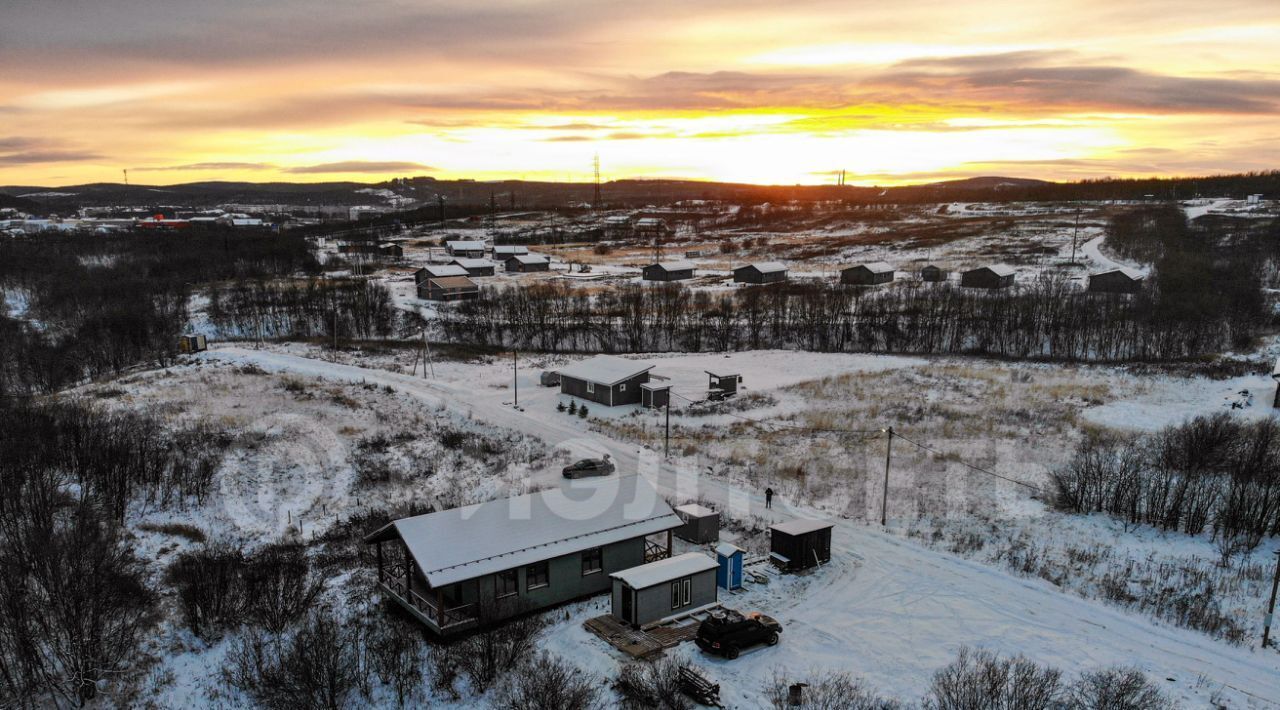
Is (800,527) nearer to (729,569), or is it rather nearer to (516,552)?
(729,569)

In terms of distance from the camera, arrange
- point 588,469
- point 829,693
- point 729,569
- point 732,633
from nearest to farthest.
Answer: point 829,693 < point 732,633 < point 729,569 < point 588,469

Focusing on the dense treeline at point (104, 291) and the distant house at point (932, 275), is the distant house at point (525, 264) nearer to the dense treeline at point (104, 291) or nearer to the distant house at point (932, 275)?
the dense treeline at point (104, 291)

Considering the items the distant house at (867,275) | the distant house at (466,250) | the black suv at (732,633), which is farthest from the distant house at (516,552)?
the distant house at (466,250)

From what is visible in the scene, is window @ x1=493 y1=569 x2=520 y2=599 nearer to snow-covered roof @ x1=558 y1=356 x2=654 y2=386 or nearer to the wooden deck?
the wooden deck

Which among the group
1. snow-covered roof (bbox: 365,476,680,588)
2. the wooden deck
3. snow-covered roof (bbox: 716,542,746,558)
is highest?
snow-covered roof (bbox: 365,476,680,588)

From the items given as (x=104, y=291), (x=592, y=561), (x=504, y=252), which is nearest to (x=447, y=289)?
(x=504, y=252)

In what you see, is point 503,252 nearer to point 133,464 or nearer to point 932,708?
point 133,464

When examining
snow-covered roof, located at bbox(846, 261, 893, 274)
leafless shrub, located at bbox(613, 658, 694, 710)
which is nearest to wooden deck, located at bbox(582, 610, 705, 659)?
leafless shrub, located at bbox(613, 658, 694, 710)
